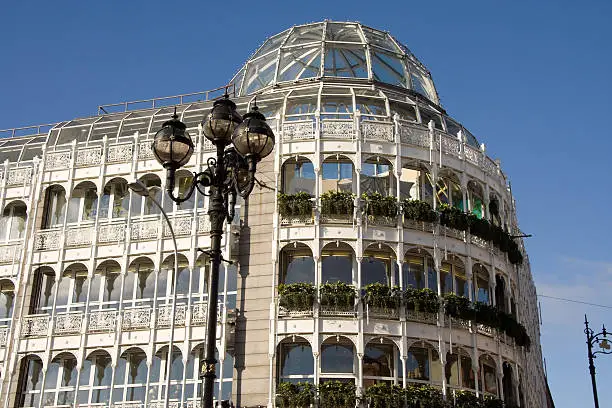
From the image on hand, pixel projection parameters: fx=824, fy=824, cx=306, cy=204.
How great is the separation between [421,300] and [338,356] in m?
4.35

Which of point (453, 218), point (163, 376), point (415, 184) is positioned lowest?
point (163, 376)

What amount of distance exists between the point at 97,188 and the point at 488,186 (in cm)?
1931

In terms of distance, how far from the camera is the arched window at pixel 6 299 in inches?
1572

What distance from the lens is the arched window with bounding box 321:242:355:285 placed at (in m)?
36.7

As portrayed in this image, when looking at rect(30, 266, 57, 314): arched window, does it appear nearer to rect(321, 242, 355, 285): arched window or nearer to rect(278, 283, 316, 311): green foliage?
rect(278, 283, 316, 311): green foliage

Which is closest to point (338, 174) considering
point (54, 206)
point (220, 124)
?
point (54, 206)

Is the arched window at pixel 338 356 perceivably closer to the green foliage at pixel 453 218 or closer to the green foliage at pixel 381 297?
the green foliage at pixel 381 297

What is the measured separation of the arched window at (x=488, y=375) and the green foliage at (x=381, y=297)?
6058mm

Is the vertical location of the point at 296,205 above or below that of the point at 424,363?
above

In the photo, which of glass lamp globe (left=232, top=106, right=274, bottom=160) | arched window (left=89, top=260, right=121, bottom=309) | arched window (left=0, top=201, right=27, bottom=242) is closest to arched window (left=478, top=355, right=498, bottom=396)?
arched window (left=89, top=260, right=121, bottom=309)

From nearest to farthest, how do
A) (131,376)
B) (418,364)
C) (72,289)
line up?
(418,364) → (131,376) → (72,289)

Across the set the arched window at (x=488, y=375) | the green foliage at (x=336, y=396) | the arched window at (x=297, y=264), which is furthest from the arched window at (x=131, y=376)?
the arched window at (x=488, y=375)

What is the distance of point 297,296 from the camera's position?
115 ft

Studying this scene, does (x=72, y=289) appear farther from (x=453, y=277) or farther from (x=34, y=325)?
(x=453, y=277)
